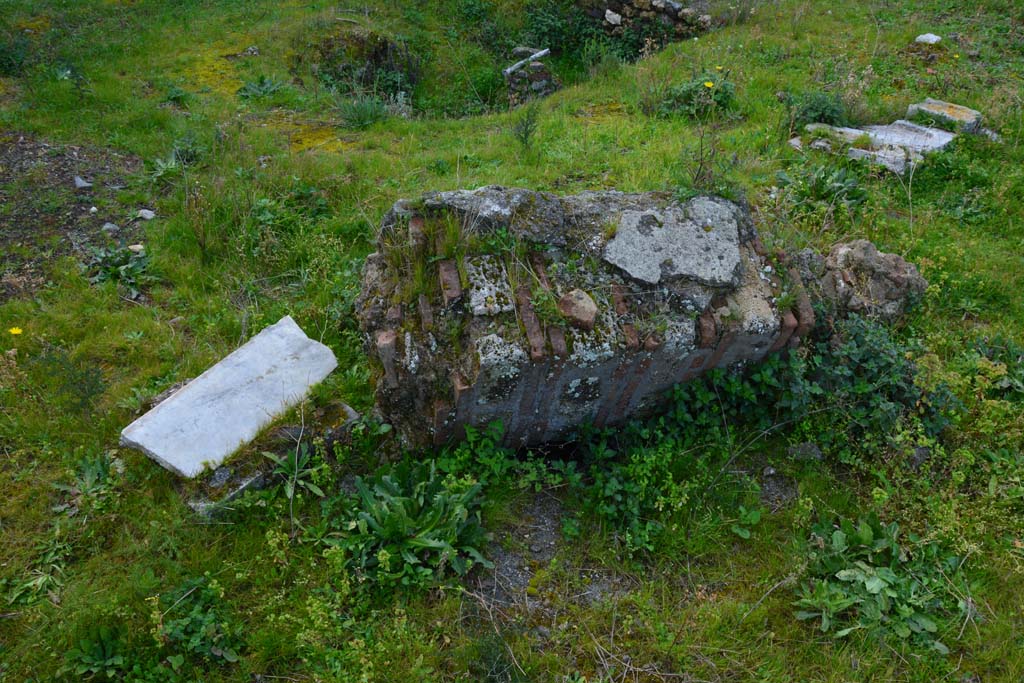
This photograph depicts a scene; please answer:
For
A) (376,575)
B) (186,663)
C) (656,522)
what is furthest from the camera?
(656,522)

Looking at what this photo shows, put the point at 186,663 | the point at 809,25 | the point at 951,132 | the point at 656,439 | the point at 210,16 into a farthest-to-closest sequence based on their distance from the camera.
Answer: the point at 210,16, the point at 809,25, the point at 951,132, the point at 656,439, the point at 186,663

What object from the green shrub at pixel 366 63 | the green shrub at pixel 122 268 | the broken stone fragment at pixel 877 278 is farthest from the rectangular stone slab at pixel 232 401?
the green shrub at pixel 366 63

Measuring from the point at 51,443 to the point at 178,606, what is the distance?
147 cm

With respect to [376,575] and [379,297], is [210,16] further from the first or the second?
[376,575]

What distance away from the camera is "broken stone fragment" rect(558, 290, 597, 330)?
132 inches

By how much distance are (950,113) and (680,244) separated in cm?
479

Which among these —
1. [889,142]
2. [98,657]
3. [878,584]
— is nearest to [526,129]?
[889,142]

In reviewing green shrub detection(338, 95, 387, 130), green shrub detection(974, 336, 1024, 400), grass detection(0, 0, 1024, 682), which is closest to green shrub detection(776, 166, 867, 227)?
grass detection(0, 0, 1024, 682)

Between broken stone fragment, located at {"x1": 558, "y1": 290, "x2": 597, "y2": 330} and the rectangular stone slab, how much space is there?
1590mm

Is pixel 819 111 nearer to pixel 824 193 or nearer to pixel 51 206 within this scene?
pixel 824 193

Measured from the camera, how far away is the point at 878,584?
9.96ft

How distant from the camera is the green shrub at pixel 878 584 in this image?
9.73ft

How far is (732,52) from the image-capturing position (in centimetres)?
845

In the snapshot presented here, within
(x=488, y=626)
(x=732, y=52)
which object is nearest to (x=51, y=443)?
(x=488, y=626)
